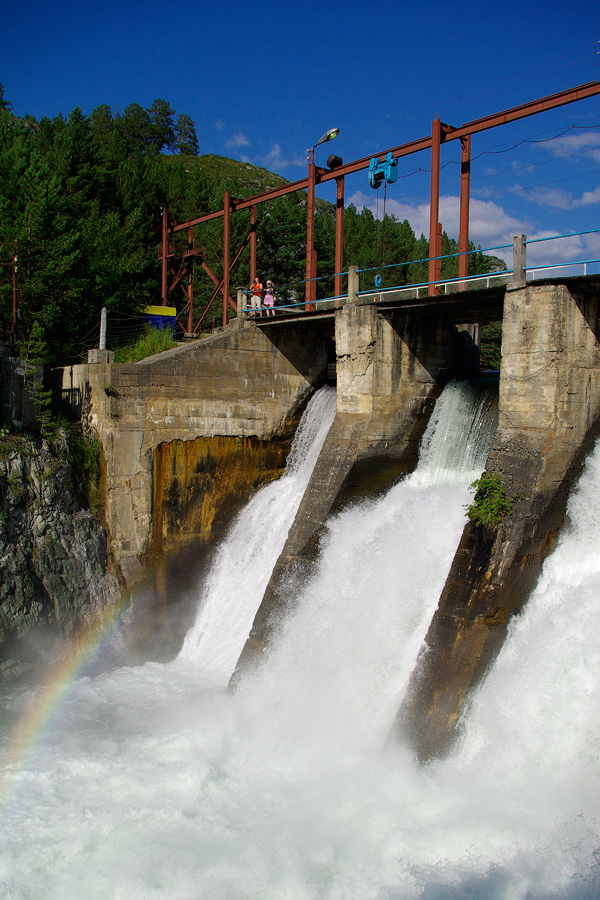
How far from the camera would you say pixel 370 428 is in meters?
15.8

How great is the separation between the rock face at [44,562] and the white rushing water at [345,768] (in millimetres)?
1358

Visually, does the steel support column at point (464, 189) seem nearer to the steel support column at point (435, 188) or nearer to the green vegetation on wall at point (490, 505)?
the steel support column at point (435, 188)

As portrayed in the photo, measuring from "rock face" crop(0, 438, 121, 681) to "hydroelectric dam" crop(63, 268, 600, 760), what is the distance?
93 centimetres

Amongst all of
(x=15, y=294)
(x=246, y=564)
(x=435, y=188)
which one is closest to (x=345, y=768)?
(x=246, y=564)

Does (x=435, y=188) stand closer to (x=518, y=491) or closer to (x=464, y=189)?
(x=464, y=189)

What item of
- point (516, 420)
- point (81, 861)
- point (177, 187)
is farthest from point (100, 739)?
point (177, 187)

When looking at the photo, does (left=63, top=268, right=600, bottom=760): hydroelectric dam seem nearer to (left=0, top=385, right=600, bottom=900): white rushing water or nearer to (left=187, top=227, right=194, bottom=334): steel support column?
(left=0, top=385, right=600, bottom=900): white rushing water

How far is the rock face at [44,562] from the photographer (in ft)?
46.0

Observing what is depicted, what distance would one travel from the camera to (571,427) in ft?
40.3

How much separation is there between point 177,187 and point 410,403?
24.8 meters

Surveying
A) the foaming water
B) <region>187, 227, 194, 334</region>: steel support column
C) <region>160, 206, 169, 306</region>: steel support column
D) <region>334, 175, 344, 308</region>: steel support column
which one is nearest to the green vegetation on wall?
the foaming water

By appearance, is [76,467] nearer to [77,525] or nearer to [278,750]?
[77,525]

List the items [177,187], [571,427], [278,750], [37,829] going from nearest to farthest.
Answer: [37,829], [278,750], [571,427], [177,187]

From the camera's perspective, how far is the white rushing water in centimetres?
797
